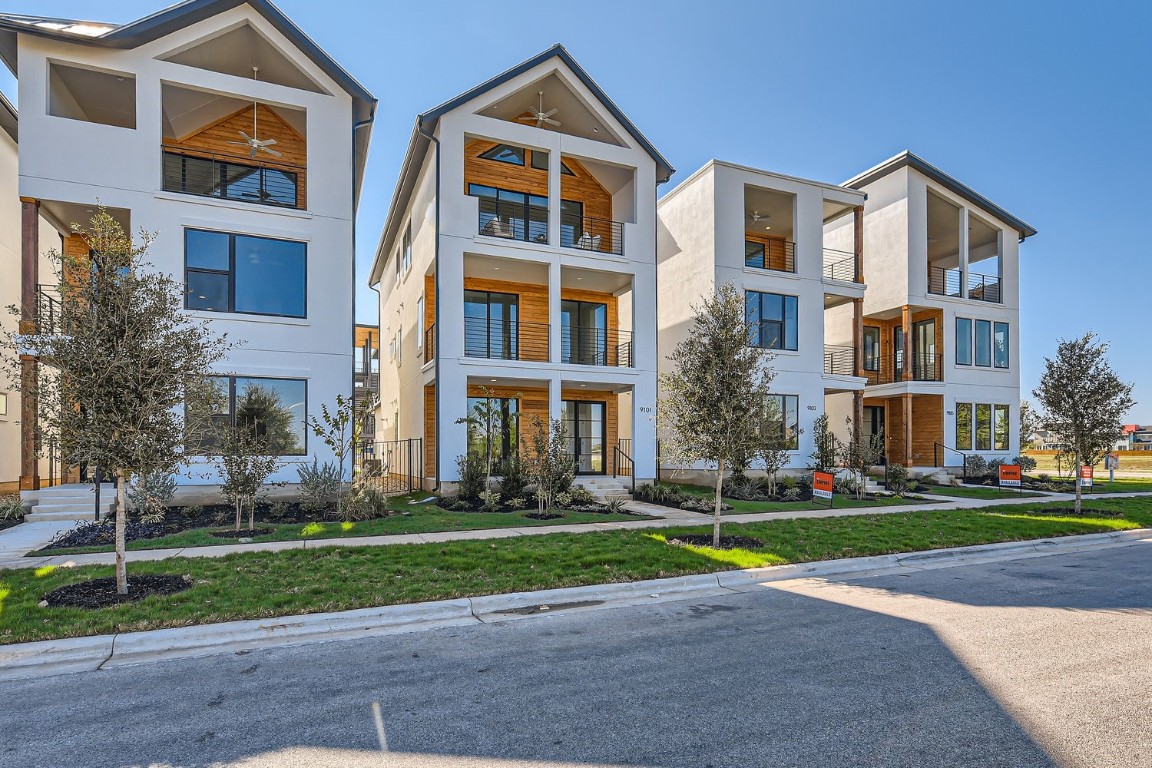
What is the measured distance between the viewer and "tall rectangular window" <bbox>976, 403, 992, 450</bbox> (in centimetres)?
2628

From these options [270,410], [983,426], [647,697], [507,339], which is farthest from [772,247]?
[647,697]

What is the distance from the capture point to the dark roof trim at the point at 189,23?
14.2 m

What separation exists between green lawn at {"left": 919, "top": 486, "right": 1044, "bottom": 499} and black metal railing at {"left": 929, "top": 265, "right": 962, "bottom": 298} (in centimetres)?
849

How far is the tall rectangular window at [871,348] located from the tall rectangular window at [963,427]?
3.56 metres

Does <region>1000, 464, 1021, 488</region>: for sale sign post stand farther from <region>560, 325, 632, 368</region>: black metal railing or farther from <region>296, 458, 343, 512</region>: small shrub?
<region>296, 458, 343, 512</region>: small shrub

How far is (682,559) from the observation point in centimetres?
955

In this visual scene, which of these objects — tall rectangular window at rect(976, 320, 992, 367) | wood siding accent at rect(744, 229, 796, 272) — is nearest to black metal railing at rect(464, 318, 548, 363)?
wood siding accent at rect(744, 229, 796, 272)

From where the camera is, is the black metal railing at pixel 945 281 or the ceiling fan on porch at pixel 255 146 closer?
the ceiling fan on porch at pixel 255 146

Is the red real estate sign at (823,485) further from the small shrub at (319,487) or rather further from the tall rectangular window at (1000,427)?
the tall rectangular window at (1000,427)

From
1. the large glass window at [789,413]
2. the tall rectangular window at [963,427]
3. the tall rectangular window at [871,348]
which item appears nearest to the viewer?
the large glass window at [789,413]

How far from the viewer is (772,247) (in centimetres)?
2559

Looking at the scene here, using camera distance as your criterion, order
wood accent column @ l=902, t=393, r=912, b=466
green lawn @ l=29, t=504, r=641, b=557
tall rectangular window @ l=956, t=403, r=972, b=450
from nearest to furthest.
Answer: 1. green lawn @ l=29, t=504, r=641, b=557
2. wood accent column @ l=902, t=393, r=912, b=466
3. tall rectangular window @ l=956, t=403, r=972, b=450

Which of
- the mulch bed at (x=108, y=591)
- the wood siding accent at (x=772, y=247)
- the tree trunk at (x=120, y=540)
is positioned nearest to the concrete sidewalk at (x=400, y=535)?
the mulch bed at (x=108, y=591)

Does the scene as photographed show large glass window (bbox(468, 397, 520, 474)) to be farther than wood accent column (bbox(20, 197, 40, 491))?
Yes
